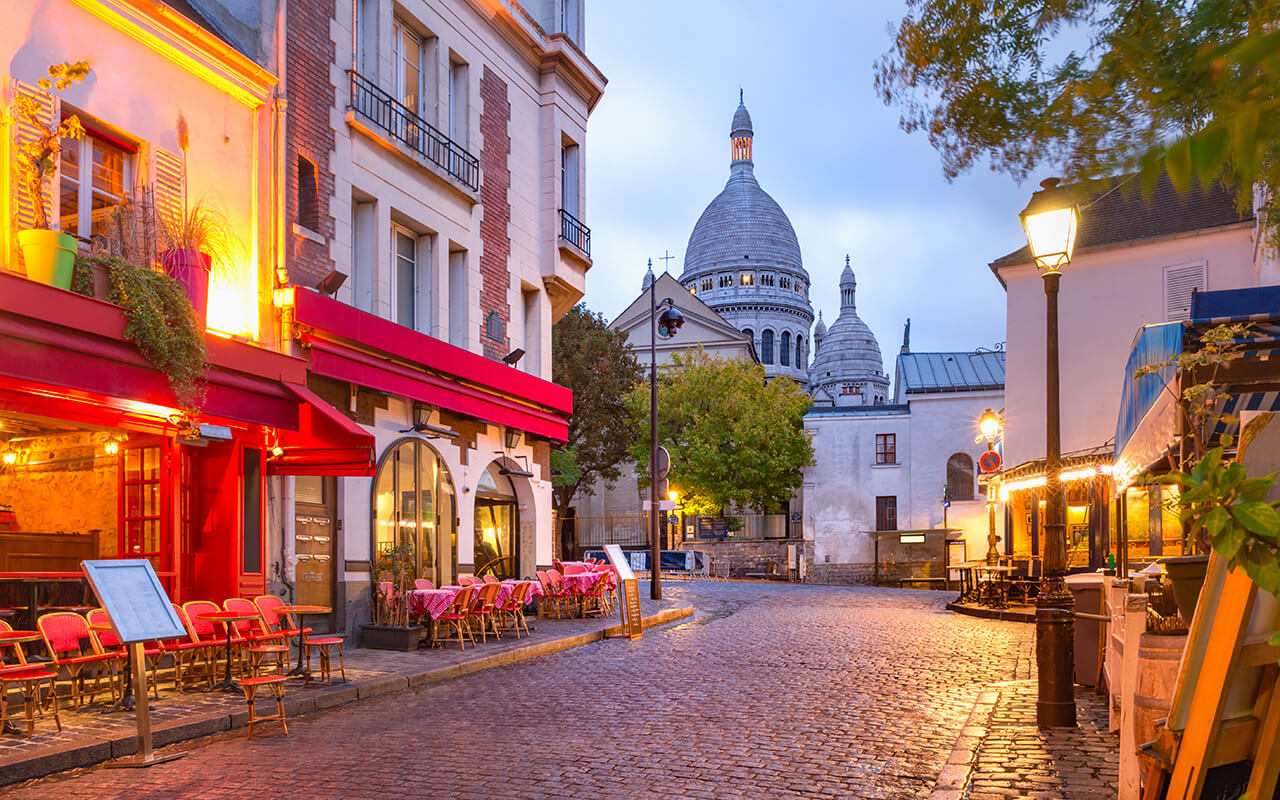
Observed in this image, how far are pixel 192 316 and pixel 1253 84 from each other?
10327mm

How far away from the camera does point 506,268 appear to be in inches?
777

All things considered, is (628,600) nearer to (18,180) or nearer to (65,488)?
(65,488)

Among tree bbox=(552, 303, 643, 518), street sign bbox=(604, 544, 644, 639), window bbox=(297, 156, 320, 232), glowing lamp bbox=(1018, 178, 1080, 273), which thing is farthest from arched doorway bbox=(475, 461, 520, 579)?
tree bbox=(552, 303, 643, 518)

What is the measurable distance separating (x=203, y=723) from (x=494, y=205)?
1227 centimetres

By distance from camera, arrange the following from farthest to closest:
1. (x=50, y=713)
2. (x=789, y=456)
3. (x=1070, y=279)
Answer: (x=789, y=456), (x=1070, y=279), (x=50, y=713)

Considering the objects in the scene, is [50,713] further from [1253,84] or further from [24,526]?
[1253,84]

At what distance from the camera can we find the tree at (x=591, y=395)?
4831cm

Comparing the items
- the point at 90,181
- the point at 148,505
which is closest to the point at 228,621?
the point at 148,505

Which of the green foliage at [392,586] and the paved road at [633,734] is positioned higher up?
the green foliage at [392,586]

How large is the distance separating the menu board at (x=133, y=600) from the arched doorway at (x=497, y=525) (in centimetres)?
1123

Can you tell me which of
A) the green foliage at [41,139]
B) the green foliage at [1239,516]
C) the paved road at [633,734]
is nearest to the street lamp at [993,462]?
the paved road at [633,734]

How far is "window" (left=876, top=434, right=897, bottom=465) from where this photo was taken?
162 ft

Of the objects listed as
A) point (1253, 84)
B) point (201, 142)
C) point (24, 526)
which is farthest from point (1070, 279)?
point (1253, 84)

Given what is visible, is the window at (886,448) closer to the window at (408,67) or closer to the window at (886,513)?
the window at (886,513)
